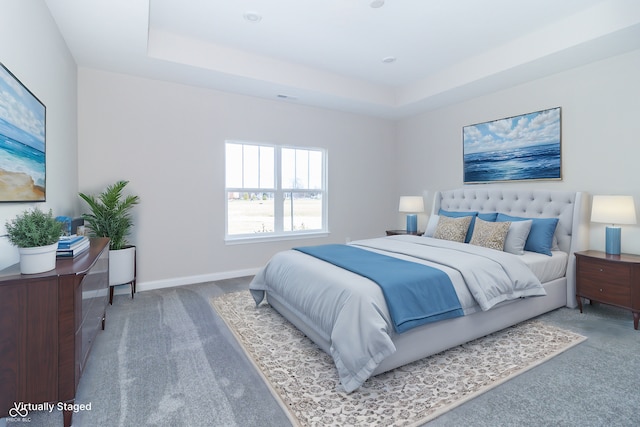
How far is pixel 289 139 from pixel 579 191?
3760 mm

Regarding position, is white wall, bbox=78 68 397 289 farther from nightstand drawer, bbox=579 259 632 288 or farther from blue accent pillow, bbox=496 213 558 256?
nightstand drawer, bbox=579 259 632 288

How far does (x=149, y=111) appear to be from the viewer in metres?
3.94

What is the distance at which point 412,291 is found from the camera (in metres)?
2.18

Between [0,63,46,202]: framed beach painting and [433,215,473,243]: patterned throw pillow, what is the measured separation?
3.96m

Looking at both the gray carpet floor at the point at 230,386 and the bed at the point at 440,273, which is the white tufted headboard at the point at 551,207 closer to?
the bed at the point at 440,273

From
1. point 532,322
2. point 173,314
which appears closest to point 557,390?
point 532,322

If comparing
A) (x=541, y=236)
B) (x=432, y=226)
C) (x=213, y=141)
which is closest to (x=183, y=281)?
(x=213, y=141)

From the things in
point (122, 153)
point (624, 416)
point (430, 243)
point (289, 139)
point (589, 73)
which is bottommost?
point (624, 416)

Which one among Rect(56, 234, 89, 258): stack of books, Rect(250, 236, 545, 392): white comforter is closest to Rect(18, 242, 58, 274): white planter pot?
Rect(56, 234, 89, 258): stack of books

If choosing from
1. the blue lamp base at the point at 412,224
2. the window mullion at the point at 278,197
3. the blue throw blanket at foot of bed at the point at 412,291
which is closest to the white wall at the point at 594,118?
the blue lamp base at the point at 412,224

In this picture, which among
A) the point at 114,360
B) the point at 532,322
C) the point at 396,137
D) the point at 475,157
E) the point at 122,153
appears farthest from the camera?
the point at 396,137

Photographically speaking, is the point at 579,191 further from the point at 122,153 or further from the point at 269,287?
the point at 122,153

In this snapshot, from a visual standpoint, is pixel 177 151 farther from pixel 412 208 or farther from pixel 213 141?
pixel 412 208

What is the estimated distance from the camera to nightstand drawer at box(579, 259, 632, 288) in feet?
9.32
